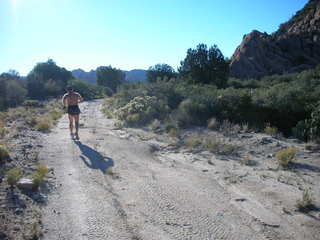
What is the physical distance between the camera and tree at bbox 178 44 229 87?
35.7m

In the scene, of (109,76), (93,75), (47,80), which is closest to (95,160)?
(47,80)

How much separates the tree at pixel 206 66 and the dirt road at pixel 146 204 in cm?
2848

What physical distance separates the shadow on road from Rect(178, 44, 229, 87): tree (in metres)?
27.4

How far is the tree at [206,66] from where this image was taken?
3572 centimetres

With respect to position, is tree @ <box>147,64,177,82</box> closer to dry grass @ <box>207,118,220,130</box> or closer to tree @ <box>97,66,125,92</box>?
tree @ <box>97,66,125,92</box>

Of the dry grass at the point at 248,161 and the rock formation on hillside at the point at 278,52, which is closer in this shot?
the dry grass at the point at 248,161

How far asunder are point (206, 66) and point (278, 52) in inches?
1040

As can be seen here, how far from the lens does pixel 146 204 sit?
5445 mm

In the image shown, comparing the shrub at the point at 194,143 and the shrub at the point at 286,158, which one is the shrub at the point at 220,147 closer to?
the shrub at the point at 194,143

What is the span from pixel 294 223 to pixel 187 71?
33779mm

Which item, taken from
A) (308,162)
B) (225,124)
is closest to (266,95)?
(225,124)

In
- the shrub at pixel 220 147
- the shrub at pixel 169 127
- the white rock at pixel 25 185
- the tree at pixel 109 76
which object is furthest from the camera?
the tree at pixel 109 76

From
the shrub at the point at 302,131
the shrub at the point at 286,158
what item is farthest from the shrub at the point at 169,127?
the shrub at the point at 286,158

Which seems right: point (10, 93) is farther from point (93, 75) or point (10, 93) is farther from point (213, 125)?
point (93, 75)
